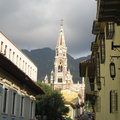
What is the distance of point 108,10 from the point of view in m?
7.68

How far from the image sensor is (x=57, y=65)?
139 m

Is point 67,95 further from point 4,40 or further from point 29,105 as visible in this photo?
point 29,105

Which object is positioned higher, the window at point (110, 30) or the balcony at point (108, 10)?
the window at point (110, 30)

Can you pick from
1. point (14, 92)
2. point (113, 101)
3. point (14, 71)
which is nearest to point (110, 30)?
point (113, 101)

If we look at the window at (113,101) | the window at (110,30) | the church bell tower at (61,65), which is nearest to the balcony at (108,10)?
the window at (110,30)

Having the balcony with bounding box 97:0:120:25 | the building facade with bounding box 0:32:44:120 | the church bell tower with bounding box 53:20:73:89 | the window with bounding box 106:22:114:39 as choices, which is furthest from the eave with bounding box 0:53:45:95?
the church bell tower with bounding box 53:20:73:89

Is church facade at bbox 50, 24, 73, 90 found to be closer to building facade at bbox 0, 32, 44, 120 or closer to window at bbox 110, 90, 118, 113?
building facade at bbox 0, 32, 44, 120

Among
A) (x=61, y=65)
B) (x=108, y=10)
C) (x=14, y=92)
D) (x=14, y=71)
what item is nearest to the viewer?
(x=108, y=10)

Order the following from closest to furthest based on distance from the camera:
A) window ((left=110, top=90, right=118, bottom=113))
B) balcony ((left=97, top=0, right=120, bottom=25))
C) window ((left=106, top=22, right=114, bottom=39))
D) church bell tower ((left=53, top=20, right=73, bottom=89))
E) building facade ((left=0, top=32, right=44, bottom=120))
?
balcony ((left=97, top=0, right=120, bottom=25)), window ((left=110, top=90, right=118, bottom=113)), window ((left=106, top=22, right=114, bottom=39)), building facade ((left=0, top=32, right=44, bottom=120)), church bell tower ((left=53, top=20, right=73, bottom=89))

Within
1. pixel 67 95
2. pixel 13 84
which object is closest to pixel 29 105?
pixel 13 84

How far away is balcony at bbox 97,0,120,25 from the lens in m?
7.29

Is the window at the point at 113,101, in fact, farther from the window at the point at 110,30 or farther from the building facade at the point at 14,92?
the building facade at the point at 14,92

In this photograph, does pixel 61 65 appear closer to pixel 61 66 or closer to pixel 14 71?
pixel 61 66

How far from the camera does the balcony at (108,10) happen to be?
7.29m
